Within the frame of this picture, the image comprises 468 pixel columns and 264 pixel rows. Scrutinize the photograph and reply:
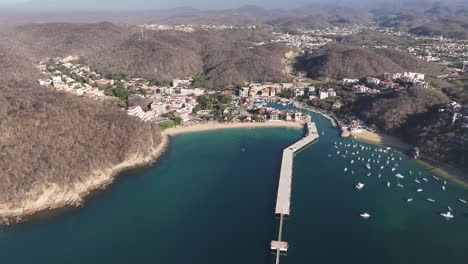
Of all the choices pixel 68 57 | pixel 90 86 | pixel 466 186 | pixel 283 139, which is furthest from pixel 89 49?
pixel 466 186

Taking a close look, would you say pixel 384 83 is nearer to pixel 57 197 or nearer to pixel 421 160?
pixel 421 160

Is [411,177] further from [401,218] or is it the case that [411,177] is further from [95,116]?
[95,116]

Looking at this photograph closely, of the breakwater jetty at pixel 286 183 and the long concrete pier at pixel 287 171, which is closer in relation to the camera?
the breakwater jetty at pixel 286 183

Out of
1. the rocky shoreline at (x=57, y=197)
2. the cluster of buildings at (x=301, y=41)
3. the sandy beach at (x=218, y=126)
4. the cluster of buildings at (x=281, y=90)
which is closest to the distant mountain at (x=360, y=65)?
the cluster of buildings at (x=281, y=90)

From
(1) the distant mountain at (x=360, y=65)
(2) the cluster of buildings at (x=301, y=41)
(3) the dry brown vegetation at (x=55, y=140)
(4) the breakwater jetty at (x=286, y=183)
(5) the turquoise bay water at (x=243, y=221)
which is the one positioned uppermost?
(2) the cluster of buildings at (x=301, y=41)

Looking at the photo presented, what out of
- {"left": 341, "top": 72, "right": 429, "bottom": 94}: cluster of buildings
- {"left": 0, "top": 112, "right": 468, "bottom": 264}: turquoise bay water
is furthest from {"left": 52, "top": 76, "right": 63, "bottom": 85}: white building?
{"left": 341, "top": 72, "right": 429, "bottom": 94}: cluster of buildings

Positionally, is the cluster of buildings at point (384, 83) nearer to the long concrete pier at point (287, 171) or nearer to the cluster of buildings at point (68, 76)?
the long concrete pier at point (287, 171)

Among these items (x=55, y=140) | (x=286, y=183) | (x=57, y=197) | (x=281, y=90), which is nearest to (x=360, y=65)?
(x=281, y=90)

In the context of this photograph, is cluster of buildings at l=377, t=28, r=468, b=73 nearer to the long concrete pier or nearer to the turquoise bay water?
the long concrete pier
